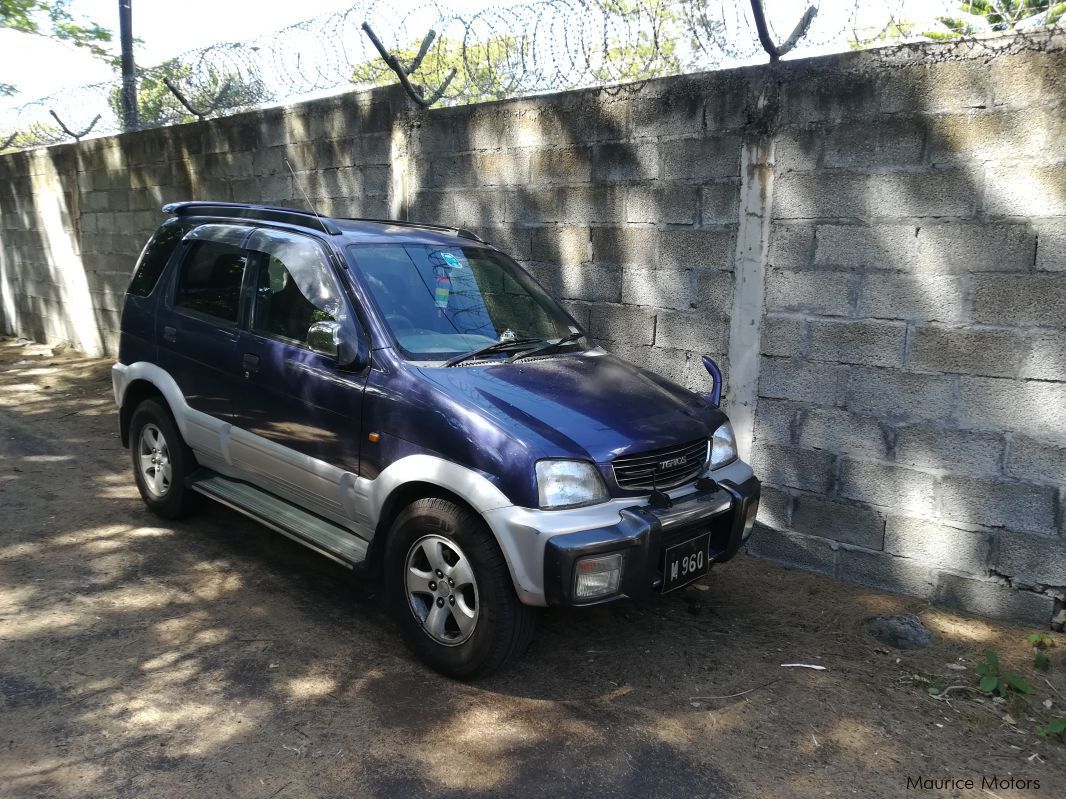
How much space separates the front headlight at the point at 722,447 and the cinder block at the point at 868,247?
48.9 inches

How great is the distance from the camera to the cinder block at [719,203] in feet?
16.5

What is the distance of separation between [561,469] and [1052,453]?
253 centimetres

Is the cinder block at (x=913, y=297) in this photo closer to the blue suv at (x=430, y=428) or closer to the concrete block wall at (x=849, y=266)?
the concrete block wall at (x=849, y=266)

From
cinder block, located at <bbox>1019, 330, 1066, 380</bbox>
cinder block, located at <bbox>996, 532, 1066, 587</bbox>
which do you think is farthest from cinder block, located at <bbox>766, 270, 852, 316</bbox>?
cinder block, located at <bbox>996, 532, 1066, 587</bbox>

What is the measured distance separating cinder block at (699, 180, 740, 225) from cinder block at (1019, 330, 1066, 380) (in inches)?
68.0

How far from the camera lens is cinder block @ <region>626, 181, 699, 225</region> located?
5203 millimetres

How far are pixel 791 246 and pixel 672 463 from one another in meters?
1.86

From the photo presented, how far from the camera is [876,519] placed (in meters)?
4.71

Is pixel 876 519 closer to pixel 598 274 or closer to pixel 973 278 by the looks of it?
pixel 973 278

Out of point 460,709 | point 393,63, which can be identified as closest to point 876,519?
point 460,709

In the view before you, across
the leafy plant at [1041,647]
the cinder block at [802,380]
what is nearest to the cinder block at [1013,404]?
the cinder block at [802,380]

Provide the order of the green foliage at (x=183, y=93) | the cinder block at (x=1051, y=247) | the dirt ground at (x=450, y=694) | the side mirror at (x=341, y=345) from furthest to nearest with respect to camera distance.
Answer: the green foliage at (x=183, y=93) → the cinder block at (x=1051, y=247) → the side mirror at (x=341, y=345) → the dirt ground at (x=450, y=694)

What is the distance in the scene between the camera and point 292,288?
14.3 feet

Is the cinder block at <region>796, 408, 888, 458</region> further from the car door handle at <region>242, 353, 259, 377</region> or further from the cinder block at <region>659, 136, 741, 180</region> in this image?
the car door handle at <region>242, 353, 259, 377</region>
